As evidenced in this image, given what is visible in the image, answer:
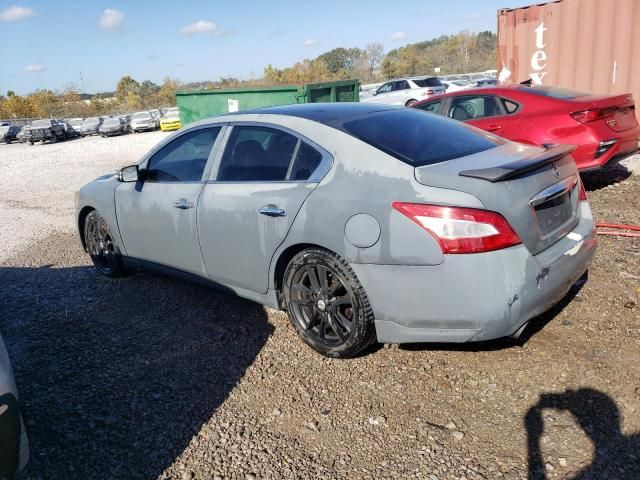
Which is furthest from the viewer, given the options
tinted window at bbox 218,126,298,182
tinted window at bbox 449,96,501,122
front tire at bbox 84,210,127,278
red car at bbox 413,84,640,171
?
tinted window at bbox 449,96,501,122

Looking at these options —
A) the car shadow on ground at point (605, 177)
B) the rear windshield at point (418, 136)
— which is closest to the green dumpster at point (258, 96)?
the car shadow on ground at point (605, 177)

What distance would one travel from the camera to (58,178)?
1385cm

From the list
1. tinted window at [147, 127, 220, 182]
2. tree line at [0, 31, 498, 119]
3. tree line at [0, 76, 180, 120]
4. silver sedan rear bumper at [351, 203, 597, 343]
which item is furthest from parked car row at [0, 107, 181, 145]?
silver sedan rear bumper at [351, 203, 597, 343]

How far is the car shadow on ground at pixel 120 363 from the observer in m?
2.67

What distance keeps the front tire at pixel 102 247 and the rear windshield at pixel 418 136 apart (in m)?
2.67

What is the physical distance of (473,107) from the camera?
303 inches

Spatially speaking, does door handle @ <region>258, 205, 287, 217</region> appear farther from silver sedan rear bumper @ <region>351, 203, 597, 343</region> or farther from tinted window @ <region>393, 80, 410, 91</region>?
tinted window @ <region>393, 80, 410, 91</region>

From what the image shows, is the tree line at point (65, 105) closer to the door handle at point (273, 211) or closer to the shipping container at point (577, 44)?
the shipping container at point (577, 44)

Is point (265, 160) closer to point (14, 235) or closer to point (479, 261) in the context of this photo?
point (479, 261)

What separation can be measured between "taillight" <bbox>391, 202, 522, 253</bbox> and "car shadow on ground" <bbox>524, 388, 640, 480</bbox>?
85 cm

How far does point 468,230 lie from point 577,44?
28.4 feet

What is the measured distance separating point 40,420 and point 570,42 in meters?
10.1

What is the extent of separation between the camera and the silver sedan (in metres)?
2.72

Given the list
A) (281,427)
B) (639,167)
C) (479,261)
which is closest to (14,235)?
(281,427)
